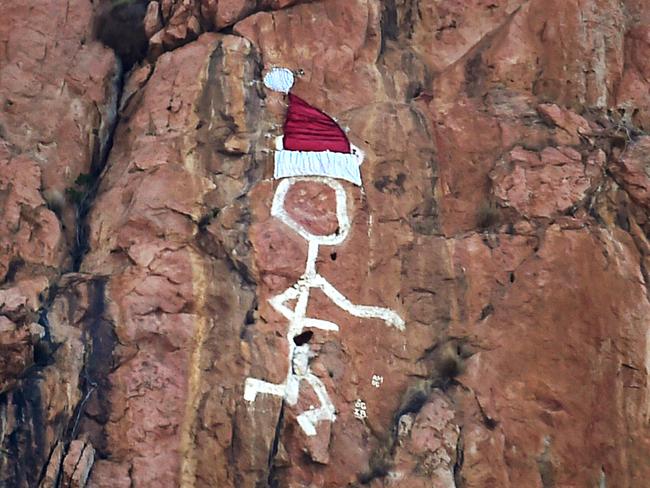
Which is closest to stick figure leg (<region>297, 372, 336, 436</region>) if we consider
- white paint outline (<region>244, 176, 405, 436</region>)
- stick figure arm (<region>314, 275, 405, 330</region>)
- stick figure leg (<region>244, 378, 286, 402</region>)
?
white paint outline (<region>244, 176, 405, 436</region>)

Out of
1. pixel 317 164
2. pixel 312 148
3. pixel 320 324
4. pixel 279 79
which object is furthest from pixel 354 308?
pixel 279 79

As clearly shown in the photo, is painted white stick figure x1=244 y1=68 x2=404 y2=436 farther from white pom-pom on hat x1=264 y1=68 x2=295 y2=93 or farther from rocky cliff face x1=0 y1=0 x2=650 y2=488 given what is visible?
rocky cliff face x1=0 y1=0 x2=650 y2=488

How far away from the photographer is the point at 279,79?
530 inches

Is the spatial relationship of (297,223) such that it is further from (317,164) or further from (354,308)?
(354,308)

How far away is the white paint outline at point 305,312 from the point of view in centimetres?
1134

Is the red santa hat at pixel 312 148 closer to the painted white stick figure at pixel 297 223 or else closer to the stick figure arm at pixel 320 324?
the painted white stick figure at pixel 297 223

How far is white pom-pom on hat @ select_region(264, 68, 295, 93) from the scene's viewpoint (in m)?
13.4

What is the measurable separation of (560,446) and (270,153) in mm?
6086

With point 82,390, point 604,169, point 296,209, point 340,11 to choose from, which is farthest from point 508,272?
point 82,390

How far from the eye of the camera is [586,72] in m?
13.6

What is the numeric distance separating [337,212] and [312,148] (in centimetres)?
119

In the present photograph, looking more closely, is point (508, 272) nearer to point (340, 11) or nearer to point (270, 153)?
point (270, 153)

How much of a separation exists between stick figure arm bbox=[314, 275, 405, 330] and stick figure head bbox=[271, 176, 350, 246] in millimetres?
612

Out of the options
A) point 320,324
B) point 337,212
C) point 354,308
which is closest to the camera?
point 320,324
